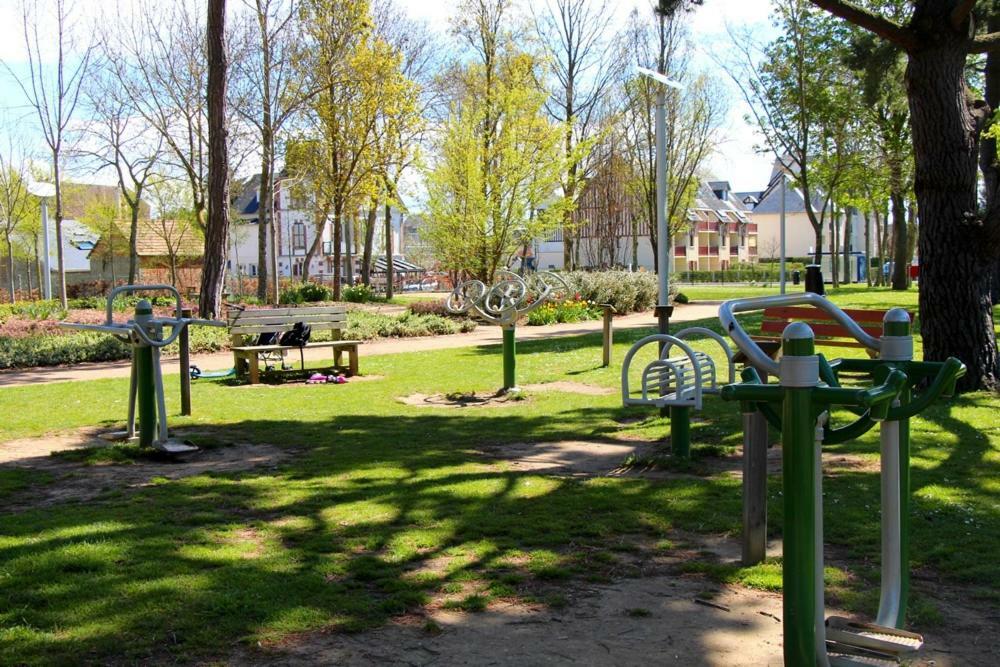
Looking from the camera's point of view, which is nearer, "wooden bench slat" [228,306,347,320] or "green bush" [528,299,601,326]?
"wooden bench slat" [228,306,347,320]

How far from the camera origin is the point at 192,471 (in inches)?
289

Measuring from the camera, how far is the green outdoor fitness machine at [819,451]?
2947mm

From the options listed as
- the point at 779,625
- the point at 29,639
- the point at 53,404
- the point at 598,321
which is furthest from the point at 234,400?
the point at 598,321

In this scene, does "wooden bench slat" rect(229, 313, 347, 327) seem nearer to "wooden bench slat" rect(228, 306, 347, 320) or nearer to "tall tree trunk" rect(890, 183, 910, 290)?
"wooden bench slat" rect(228, 306, 347, 320)

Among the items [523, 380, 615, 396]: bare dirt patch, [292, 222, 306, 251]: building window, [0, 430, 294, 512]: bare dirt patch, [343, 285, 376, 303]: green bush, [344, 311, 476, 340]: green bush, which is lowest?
[0, 430, 294, 512]: bare dirt patch

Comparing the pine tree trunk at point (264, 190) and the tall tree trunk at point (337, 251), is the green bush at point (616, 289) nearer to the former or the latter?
the tall tree trunk at point (337, 251)

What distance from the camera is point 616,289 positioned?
26.6 metres

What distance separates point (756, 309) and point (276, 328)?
37.5 ft

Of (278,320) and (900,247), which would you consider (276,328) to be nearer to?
(278,320)

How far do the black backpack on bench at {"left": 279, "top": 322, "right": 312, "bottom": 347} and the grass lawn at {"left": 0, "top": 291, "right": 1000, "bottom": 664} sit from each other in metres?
4.55

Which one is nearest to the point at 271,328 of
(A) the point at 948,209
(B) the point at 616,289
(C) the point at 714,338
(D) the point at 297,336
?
(D) the point at 297,336

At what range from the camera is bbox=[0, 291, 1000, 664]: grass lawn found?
13.3 feet

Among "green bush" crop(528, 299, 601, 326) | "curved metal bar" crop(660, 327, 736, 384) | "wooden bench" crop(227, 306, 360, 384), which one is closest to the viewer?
"curved metal bar" crop(660, 327, 736, 384)

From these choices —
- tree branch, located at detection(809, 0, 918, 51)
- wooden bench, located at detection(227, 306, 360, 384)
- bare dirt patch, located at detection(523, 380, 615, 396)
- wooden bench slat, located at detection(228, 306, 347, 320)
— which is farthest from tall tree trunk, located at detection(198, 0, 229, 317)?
tree branch, located at detection(809, 0, 918, 51)
